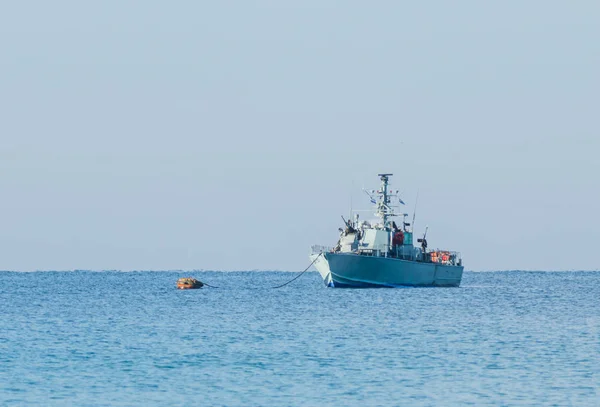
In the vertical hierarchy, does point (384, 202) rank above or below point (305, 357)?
above

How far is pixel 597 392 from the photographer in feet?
141

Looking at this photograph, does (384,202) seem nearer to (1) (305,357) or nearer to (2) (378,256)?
(2) (378,256)

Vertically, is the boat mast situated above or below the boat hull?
above

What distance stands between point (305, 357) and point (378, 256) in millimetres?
63134

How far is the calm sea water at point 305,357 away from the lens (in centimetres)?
4356

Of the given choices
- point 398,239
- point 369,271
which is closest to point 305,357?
point 369,271

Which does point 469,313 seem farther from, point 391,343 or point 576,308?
point 391,343

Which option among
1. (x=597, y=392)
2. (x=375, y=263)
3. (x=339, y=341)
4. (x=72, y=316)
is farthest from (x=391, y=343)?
(x=375, y=263)

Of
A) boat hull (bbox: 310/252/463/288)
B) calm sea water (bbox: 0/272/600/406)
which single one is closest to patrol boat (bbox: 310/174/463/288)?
boat hull (bbox: 310/252/463/288)

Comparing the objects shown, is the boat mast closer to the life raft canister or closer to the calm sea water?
the life raft canister

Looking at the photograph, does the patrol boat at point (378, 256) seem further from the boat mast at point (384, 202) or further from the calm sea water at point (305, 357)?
the calm sea water at point (305, 357)

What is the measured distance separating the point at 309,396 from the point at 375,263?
243 feet

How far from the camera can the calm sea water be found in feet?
143

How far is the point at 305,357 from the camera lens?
5575cm
